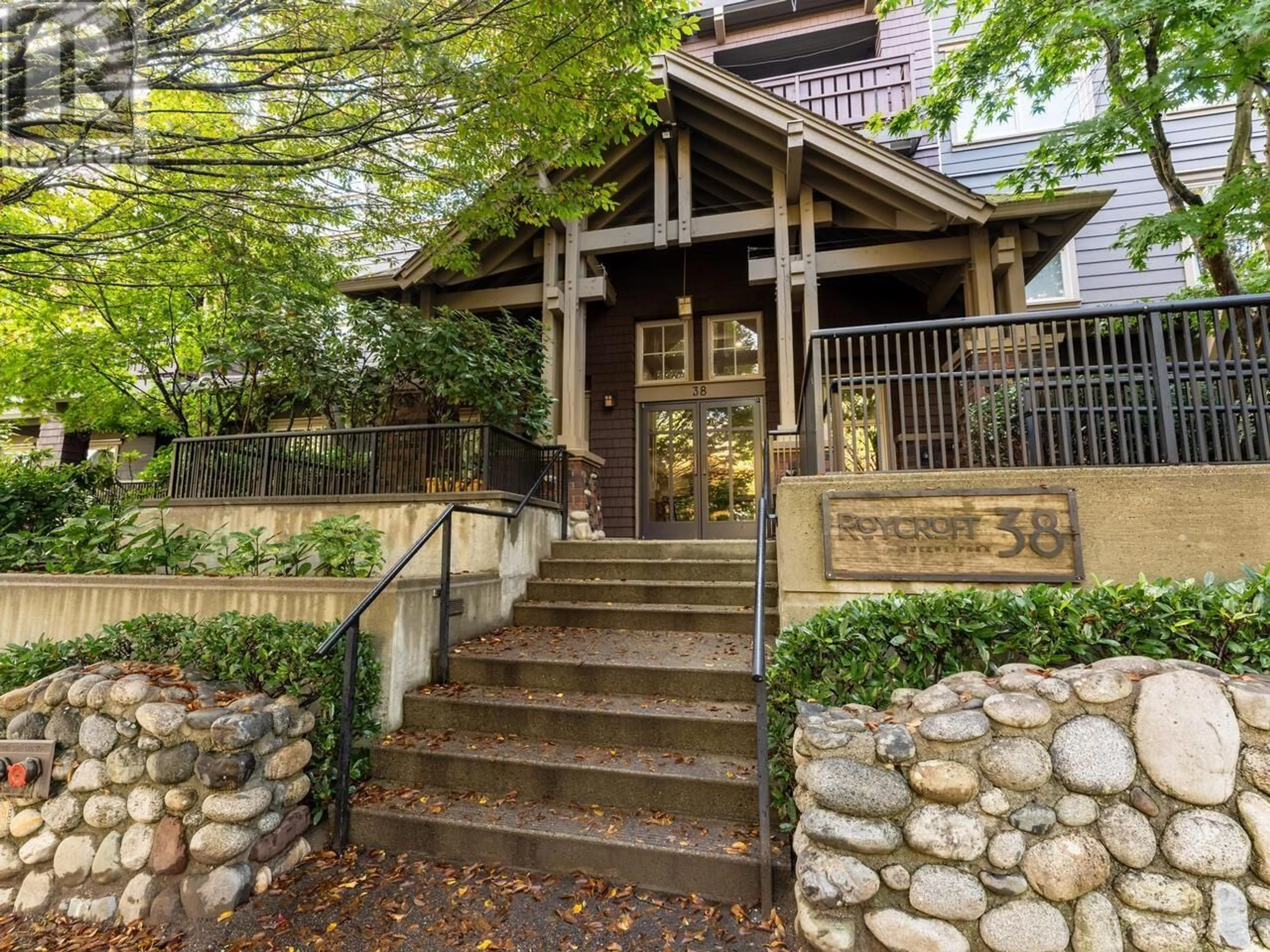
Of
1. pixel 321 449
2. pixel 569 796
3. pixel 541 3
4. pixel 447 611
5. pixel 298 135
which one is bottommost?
pixel 569 796

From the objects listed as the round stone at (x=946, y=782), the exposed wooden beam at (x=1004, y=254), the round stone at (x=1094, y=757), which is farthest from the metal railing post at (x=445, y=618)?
the exposed wooden beam at (x=1004, y=254)

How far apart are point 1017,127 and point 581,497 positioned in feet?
28.6

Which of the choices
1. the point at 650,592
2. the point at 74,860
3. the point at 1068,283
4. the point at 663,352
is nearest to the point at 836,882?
the point at 650,592

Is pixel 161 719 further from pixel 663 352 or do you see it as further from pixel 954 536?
pixel 663 352

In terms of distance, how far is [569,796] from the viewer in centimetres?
313

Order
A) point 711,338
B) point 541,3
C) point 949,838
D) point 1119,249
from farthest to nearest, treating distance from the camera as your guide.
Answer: point 711,338 → point 1119,249 → point 541,3 → point 949,838

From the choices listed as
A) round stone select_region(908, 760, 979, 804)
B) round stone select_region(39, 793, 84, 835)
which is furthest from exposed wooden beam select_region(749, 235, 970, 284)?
round stone select_region(39, 793, 84, 835)

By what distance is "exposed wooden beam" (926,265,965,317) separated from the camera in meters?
7.04

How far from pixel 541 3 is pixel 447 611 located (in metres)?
4.21

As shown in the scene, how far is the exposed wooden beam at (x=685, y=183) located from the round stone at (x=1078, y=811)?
6.68 meters

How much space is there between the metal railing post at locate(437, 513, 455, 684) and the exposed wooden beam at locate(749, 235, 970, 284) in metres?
5.02

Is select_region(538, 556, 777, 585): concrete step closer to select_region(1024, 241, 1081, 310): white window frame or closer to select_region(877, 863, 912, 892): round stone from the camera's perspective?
select_region(877, 863, 912, 892): round stone

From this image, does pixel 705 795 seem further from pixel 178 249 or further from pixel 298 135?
pixel 178 249

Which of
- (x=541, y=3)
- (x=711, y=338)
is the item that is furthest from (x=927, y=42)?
(x=541, y=3)
